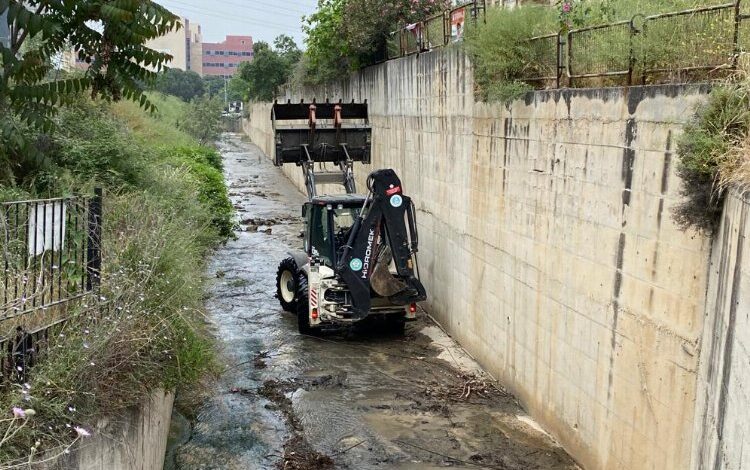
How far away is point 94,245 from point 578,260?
515 cm

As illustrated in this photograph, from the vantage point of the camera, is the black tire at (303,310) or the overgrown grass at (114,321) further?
the black tire at (303,310)

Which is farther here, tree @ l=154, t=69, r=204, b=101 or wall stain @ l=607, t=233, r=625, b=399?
tree @ l=154, t=69, r=204, b=101

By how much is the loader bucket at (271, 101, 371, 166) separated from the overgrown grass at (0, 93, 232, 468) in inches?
112

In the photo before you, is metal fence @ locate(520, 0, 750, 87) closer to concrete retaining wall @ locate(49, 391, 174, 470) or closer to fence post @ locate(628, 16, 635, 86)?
fence post @ locate(628, 16, 635, 86)

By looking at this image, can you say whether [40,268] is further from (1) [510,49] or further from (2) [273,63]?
(2) [273,63]

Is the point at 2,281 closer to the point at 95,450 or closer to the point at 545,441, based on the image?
the point at 95,450

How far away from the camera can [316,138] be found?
14.0 m

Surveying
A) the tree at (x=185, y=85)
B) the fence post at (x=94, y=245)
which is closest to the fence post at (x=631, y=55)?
the fence post at (x=94, y=245)

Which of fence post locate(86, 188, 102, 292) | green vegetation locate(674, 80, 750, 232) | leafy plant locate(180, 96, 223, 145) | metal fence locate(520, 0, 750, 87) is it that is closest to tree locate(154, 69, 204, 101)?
leafy plant locate(180, 96, 223, 145)

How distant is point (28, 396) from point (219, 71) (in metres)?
193

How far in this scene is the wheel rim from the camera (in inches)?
537

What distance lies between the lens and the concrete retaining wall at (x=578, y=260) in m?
6.30

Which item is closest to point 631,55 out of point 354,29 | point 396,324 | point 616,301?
point 616,301

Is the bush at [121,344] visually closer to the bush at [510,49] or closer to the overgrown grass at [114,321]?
the overgrown grass at [114,321]
